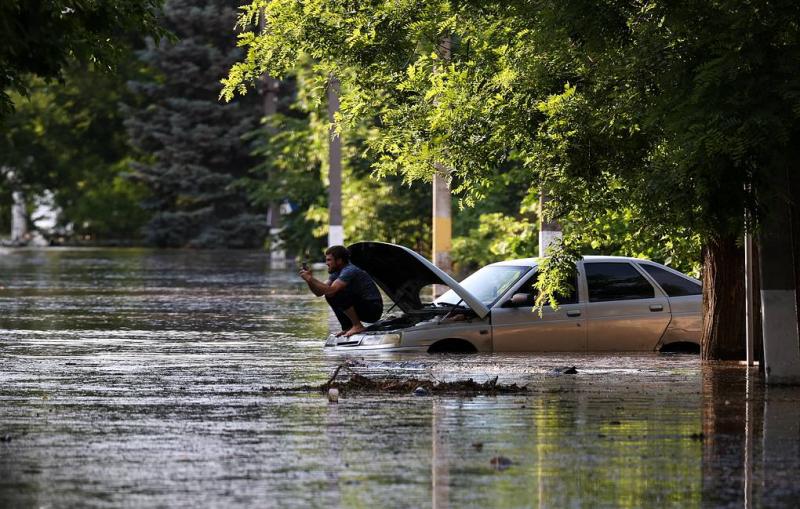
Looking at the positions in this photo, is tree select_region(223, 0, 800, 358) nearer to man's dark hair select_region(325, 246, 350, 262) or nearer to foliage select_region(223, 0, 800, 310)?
foliage select_region(223, 0, 800, 310)

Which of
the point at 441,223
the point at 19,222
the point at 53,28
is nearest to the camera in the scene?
the point at 53,28

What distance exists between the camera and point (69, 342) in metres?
22.3

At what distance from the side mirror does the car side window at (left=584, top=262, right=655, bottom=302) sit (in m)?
0.73

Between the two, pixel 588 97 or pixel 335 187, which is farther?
pixel 335 187

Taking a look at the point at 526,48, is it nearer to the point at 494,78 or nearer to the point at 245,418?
the point at 494,78

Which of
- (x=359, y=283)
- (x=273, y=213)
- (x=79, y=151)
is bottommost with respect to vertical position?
(x=359, y=283)

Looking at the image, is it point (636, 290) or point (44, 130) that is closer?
point (636, 290)

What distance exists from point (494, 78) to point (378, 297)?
136 inches

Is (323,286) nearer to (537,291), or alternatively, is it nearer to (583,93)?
(537,291)

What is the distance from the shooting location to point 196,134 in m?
81.9

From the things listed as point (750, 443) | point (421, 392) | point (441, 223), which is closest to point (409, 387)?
point (421, 392)

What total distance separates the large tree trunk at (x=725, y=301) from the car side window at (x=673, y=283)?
1360 mm

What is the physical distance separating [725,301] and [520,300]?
7.34ft

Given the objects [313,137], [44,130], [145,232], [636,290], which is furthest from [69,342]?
[44,130]
